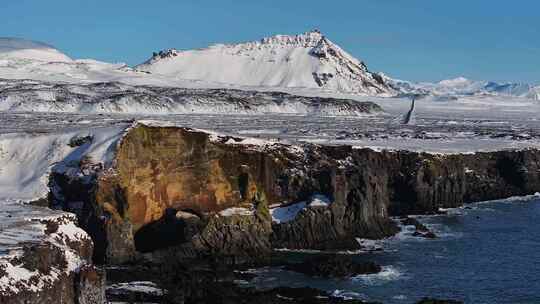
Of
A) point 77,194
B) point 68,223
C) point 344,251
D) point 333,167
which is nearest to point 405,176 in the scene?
point 333,167

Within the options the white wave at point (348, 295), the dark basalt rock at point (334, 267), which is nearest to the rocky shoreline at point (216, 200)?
the dark basalt rock at point (334, 267)

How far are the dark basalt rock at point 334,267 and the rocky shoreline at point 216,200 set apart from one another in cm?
18

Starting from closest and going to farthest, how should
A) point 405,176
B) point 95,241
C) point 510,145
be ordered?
point 95,241 → point 405,176 → point 510,145

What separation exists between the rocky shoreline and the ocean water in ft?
6.45

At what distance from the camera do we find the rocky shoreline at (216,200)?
2061 inches

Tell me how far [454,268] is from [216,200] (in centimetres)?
1749

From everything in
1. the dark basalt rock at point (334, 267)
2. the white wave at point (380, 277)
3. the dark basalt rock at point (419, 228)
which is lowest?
the white wave at point (380, 277)

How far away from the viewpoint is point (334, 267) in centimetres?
4903

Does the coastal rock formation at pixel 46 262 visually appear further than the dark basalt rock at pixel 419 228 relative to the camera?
No

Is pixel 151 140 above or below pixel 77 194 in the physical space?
above

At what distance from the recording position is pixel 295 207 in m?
59.8

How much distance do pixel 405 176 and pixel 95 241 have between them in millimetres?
34506

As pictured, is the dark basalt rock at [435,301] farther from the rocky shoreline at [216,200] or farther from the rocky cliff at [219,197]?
the rocky cliff at [219,197]

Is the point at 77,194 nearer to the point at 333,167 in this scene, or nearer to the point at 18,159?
the point at 18,159
